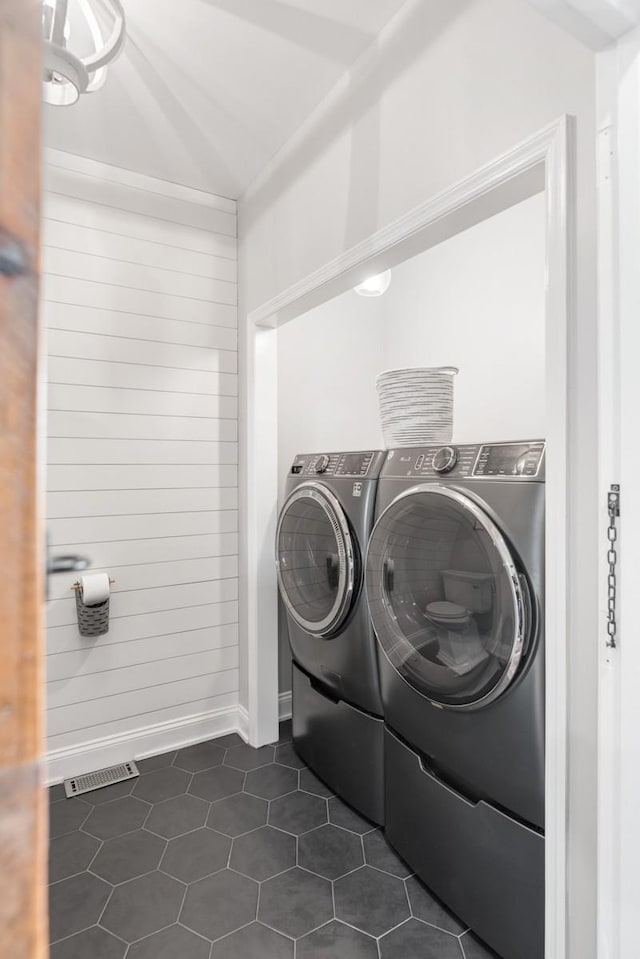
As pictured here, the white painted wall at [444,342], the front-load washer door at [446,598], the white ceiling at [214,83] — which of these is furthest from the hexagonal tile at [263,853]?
the white ceiling at [214,83]

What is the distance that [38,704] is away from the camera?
246mm

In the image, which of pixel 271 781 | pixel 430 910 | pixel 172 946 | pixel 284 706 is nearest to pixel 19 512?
pixel 172 946

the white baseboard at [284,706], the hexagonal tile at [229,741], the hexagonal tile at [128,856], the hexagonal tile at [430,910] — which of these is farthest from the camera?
the white baseboard at [284,706]

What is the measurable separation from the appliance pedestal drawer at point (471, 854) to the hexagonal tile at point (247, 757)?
30.3 inches

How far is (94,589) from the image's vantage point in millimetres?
2264

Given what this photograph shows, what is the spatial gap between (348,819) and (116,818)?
87 centimetres

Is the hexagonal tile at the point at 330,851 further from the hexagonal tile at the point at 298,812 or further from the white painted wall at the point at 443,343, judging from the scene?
the white painted wall at the point at 443,343

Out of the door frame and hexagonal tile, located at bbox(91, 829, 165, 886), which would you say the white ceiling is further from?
hexagonal tile, located at bbox(91, 829, 165, 886)

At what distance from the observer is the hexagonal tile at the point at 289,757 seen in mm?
2414

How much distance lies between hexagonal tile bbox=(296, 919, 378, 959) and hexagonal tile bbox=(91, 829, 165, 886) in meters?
0.59

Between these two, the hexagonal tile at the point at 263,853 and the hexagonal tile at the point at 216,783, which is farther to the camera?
the hexagonal tile at the point at 216,783

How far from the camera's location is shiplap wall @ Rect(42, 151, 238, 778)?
2332 mm

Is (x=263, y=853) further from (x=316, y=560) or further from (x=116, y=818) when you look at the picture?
(x=316, y=560)

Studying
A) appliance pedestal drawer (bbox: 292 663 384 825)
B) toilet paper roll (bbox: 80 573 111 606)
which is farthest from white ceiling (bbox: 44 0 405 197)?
appliance pedestal drawer (bbox: 292 663 384 825)
